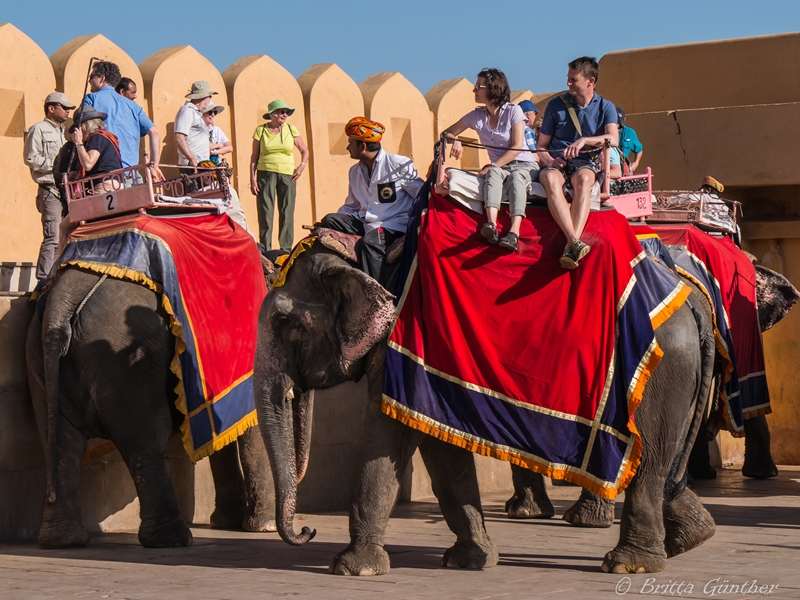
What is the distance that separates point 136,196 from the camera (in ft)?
27.3

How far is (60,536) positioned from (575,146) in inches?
132

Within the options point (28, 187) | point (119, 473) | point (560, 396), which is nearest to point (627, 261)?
point (560, 396)

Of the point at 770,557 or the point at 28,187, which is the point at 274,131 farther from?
the point at 770,557

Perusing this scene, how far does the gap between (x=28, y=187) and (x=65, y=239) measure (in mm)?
4482

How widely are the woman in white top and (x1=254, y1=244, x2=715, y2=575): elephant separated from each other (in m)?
0.65

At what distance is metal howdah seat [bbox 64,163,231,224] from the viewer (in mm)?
8320

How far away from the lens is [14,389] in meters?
8.12

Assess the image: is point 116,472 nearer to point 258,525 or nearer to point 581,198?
point 258,525

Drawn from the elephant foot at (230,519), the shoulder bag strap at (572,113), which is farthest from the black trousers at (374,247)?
the elephant foot at (230,519)

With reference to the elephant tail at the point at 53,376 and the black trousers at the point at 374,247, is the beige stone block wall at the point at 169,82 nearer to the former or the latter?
the elephant tail at the point at 53,376

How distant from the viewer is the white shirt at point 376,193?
23.6 feet

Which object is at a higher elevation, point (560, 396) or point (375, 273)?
point (375, 273)

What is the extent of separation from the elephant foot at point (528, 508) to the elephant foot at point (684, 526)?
1761 mm

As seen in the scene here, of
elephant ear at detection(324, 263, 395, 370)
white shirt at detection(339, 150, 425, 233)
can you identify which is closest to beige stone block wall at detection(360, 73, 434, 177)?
white shirt at detection(339, 150, 425, 233)
